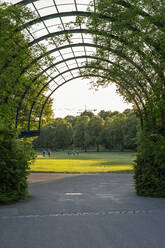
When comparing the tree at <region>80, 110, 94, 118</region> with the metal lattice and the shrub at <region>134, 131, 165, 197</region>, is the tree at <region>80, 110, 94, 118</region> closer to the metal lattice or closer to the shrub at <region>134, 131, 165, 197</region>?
the metal lattice

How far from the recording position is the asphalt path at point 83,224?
4.46 m

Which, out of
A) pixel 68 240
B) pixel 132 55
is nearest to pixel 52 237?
pixel 68 240

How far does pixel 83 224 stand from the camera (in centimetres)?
556

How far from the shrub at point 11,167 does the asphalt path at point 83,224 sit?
0.38 meters

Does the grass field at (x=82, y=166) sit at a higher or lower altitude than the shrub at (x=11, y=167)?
lower

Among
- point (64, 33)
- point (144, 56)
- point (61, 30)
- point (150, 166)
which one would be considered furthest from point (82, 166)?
point (144, 56)

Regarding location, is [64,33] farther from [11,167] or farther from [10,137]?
[11,167]

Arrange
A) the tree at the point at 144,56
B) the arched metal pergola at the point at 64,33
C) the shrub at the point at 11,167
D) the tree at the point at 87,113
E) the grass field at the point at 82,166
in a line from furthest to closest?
the tree at the point at 87,113 < the grass field at the point at 82,166 < the arched metal pergola at the point at 64,33 < the tree at the point at 144,56 < the shrub at the point at 11,167

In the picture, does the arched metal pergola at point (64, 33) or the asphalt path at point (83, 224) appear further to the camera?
the arched metal pergola at point (64, 33)

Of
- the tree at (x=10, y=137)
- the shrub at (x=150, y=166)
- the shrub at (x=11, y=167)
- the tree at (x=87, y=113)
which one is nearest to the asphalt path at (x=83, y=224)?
the shrub at (x=11, y=167)

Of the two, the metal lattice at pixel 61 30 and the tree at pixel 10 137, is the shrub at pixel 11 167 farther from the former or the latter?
the metal lattice at pixel 61 30

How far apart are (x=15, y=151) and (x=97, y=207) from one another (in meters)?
3.16

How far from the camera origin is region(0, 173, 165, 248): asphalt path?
4.46m

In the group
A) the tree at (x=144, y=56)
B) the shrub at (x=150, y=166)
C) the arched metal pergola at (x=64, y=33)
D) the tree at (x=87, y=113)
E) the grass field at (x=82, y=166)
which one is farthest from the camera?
the tree at (x=87, y=113)
